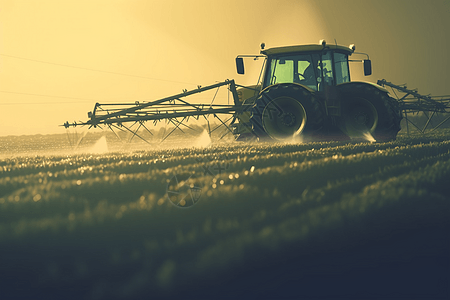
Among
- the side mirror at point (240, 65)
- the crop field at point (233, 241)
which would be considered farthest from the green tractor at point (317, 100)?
the crop field at point (233, 241)

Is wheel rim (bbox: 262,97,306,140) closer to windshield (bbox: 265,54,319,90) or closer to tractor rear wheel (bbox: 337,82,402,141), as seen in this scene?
windshield (bbox: 265,54,319,90)

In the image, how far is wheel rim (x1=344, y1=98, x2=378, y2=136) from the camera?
13078 mm

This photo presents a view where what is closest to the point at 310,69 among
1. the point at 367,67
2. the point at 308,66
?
the point at 308,66

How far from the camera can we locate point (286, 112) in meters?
13.6

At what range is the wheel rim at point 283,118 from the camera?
1331cm

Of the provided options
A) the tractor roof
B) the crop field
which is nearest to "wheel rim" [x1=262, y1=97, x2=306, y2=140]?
the tractor roof

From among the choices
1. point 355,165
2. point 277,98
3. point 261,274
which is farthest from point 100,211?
point 277,98

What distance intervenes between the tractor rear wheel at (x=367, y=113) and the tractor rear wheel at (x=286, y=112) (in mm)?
850

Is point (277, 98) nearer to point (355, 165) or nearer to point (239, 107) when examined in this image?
point (239, 107)

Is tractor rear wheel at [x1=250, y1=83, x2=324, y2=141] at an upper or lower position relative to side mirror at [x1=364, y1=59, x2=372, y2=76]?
lower

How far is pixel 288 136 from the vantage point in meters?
13.8

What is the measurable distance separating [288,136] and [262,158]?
5419mm

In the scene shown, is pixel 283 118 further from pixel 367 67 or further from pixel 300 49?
pixel 367 67

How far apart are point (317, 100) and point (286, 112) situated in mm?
1033
